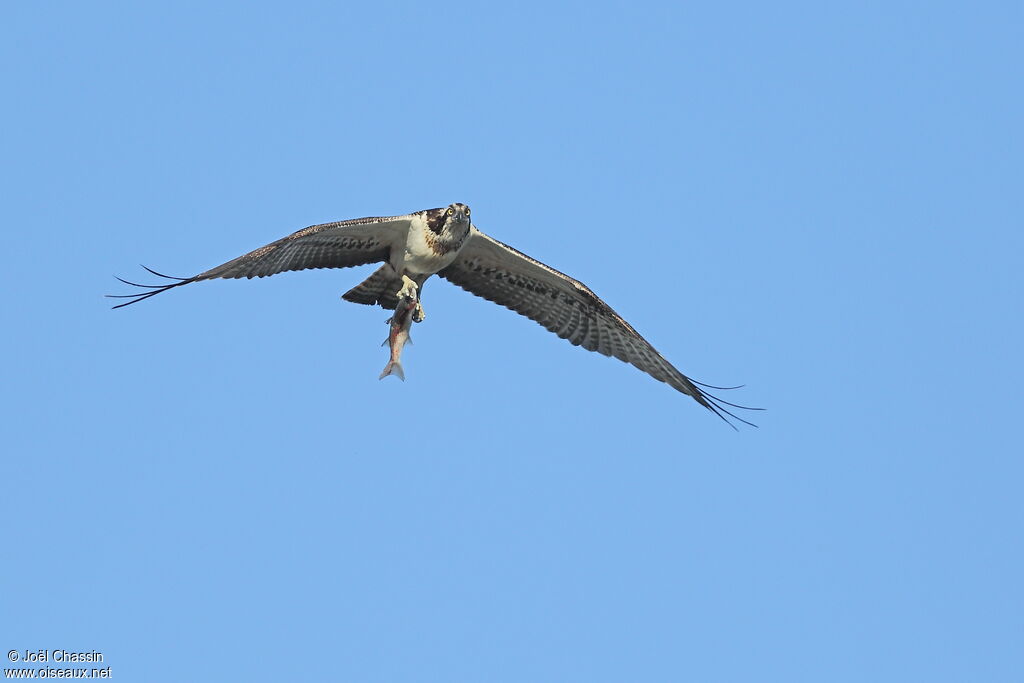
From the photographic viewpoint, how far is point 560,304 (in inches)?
711

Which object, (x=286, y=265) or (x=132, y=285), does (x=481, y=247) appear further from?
(x=132, y=285)

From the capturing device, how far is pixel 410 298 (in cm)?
1648

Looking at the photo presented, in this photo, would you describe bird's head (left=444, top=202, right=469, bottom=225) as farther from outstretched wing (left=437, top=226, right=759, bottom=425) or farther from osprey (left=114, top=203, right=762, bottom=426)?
outstretched wing (left=437, top=226, right=759, bottom=425)

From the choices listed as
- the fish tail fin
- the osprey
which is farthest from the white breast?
the fish tail fin

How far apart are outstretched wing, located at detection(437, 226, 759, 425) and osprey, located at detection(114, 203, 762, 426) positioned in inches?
0.6

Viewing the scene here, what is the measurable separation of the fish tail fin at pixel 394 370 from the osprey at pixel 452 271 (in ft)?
2.28

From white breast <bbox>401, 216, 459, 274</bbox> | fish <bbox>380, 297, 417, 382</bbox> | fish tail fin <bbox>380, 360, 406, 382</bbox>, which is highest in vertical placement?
white breast <bbox>401, 216, 459, 274</bbox>

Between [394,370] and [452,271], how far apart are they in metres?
2.16

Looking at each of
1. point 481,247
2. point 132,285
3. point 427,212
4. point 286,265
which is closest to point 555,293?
point 481,247

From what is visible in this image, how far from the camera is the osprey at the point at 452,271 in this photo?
1555 cm

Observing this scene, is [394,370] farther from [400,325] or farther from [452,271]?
[452,271]

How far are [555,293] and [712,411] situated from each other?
2.79m

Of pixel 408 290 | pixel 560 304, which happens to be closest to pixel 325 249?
pixel 408 290

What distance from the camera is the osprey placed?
1555 cm
